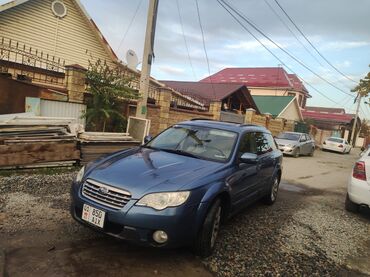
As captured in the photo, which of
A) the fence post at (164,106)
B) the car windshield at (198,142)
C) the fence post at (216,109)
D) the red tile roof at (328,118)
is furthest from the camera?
the red tile roof at (328,118)

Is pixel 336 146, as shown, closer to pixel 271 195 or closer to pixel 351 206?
pixel 351 206

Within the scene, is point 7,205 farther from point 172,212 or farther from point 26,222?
point 172,212

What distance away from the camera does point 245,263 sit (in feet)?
13.1

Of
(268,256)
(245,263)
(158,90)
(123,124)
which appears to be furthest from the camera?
(158,90)

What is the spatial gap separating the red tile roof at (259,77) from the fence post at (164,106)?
90.8 feet

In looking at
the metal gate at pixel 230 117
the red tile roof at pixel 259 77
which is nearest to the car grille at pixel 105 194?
the metal gate at pixel 230 117

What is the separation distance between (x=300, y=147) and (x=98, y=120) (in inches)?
493

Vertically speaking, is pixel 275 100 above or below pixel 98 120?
above

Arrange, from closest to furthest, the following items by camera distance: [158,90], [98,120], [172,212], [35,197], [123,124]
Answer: [172,212] < [35,197] < [98,120] < [123,124] < [158,90]

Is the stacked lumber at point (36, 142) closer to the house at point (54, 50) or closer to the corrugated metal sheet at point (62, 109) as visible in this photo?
the corrugated metal sheet at point (62, 109)

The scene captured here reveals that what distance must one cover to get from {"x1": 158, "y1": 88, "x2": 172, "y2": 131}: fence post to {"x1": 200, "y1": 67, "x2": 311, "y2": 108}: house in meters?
26.1

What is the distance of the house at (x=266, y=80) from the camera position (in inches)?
1617

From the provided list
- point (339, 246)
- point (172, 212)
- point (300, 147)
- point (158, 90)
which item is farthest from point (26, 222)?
point (300, 147)

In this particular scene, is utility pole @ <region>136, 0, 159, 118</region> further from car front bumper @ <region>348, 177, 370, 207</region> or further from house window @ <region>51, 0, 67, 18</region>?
house window @ <region>51, 0, 67, 18</region>
